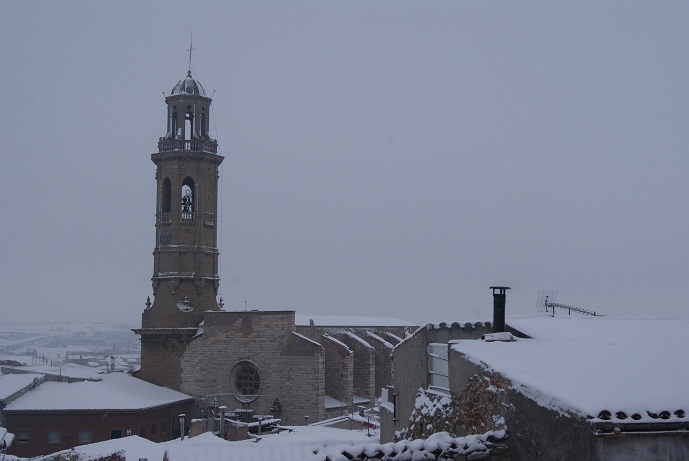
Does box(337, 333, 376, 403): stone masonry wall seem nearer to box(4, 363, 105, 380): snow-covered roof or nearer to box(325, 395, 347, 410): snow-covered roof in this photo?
box(325, 395, 347, 410): snow-covered roof

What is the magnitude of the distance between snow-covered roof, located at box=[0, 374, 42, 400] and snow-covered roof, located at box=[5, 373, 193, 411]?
24.7 inches

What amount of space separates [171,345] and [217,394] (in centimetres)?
378

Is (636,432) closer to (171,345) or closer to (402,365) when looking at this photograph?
(402,365)

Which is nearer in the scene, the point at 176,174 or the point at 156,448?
the point at 156,448

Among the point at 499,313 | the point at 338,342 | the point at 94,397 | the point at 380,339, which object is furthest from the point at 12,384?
the point at 499,313

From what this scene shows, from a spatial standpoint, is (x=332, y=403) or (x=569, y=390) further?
(x=332, y=403)

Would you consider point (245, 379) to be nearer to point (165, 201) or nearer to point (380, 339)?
point (165, 201)

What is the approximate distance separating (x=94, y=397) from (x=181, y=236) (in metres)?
10.3

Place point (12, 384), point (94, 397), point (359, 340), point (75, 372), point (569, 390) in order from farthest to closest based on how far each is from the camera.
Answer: point (75, 372) < point (359, 340) < point (12, 384) < point (94, 397) < point (569, 390)

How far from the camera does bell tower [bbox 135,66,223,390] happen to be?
42.1 metres

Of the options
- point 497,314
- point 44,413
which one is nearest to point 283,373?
point 44,413

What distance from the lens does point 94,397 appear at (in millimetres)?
36312

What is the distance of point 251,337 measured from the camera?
1591 inches

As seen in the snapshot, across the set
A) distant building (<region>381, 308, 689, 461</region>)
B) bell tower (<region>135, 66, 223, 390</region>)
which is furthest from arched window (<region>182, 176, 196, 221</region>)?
distant building (<region>381, 308, 689, 461</region>)
